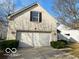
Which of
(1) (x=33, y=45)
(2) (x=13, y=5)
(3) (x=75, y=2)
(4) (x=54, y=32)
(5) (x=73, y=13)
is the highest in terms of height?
(2) (x=13, y=5)

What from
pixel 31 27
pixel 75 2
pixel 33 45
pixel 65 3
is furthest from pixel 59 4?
pixel 33 45

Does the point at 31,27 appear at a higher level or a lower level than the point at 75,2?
lower

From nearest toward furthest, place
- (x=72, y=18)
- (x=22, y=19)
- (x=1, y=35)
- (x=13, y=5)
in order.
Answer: (x=22, y=19)
(x=72, y=18)
(x=13, y=5)
(x=1, y=35)

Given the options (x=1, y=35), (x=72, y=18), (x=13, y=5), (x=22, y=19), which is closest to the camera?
(x=22, y=19)

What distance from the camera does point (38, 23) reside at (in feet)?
63.1

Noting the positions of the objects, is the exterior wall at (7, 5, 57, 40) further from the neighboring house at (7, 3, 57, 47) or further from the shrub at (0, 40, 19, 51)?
the shrub at (0, 40, 19, 51)

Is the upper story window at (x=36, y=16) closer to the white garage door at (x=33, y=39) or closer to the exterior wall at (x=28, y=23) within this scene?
the exterior wall at (x=28, y=23)

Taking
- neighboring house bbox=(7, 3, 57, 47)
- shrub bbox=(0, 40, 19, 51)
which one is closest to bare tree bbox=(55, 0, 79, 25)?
neighboring house bbox=(7, 3, 57, 47)

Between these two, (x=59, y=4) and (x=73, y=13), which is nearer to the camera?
(x=73, y=13)

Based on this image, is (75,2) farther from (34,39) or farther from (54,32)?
(34,39)

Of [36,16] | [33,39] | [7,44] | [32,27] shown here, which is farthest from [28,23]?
[7,44]

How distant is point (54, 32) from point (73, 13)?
3.69 meters

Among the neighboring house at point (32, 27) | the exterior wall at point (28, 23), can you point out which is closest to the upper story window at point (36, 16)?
the neighboring house at point (32, 27)

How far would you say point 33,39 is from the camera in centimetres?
1883
